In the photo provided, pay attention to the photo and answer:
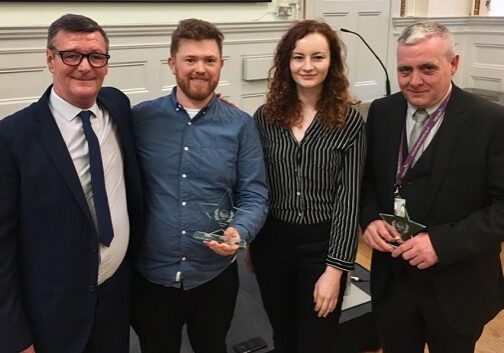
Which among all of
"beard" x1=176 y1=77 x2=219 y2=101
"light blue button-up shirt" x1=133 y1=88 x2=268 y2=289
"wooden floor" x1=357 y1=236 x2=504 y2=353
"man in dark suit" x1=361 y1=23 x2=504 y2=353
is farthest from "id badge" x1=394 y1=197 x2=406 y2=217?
"wooden floor" x1=357 y1=236 x2=504 y2=353

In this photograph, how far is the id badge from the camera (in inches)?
61.2

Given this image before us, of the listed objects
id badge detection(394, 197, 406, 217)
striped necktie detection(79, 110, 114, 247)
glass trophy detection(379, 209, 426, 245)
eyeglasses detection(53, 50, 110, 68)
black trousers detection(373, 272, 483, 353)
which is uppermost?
eyeglasses detection(53, 50, 110, 68)

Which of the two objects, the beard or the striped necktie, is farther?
the beard

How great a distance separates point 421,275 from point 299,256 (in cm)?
39

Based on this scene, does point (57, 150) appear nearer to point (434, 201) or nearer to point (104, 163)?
point (104, 163)

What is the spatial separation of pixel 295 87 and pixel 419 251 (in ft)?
2.17

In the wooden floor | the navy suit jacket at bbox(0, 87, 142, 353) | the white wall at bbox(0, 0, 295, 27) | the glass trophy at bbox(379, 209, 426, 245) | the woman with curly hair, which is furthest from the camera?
the white wall at bbox(0, 0, 295, 27)

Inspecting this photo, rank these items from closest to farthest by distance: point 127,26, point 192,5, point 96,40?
1. point 96,40
2. point 127,26
3. point 192,5

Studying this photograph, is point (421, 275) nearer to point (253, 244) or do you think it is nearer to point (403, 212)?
point (403, 212)

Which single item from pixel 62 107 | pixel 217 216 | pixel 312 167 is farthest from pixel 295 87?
pixel 62 107

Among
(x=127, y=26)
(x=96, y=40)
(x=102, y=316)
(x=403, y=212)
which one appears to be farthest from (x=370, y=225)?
(x=127, y=26)

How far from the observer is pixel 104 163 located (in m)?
1.45

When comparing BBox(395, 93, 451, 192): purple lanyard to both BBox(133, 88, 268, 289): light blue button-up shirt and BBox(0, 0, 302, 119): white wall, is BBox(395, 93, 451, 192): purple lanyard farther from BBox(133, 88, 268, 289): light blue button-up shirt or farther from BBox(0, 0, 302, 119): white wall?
BBox(0, 0, 302, 119): white wall

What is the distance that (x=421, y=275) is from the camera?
1.59m
